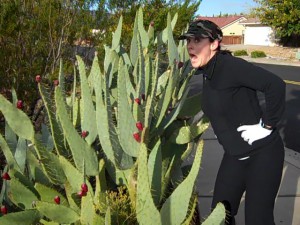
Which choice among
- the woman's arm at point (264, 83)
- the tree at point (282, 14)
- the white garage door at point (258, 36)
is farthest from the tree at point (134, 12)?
the white garage door at point (258, 36)

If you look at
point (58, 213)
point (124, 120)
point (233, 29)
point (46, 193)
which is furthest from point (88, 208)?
point (233, 29)

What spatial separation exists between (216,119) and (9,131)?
135cm

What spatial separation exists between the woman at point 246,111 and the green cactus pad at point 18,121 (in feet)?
3.82

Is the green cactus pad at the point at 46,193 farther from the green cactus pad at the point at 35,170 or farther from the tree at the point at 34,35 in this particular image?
the tree at the point at 34,35

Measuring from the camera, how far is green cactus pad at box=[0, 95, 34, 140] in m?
2.29

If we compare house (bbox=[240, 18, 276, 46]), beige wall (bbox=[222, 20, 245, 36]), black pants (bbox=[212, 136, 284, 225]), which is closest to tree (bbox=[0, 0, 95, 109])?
black pants (bbox=[212, 136, 284, 225])

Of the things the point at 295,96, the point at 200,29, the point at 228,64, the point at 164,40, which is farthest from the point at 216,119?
the point at 295,96

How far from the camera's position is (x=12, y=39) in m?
4.57

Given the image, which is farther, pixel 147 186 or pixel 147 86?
pixel 147 86

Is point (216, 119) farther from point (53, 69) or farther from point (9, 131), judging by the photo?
point (53, 69)

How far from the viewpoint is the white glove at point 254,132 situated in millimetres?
2717

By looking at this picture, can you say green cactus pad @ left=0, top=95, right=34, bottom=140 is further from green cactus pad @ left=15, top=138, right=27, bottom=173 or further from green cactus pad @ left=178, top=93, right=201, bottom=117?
green cactus pad @ left=178, top=93, right=201, bottom=117

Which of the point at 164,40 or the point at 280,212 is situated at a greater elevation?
the point at 164,40

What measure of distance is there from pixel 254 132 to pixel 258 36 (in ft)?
174
